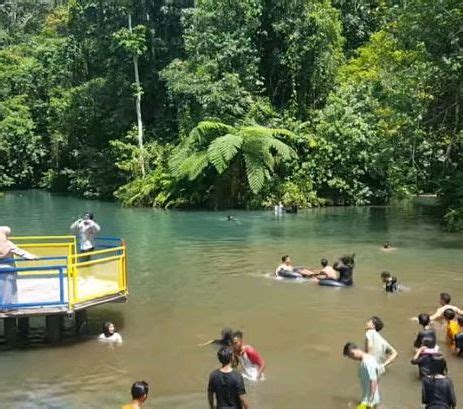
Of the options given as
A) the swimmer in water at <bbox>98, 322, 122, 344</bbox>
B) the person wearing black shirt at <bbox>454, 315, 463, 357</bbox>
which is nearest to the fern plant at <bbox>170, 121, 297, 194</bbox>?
the swimmer in water at <bbox>98, 322, 122, 344</bbox>

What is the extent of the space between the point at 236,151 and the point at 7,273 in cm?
2246

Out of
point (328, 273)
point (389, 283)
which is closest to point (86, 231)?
point (328, 273)

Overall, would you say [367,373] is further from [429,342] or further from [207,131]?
[207,131]

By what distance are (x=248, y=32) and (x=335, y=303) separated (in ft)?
83.6

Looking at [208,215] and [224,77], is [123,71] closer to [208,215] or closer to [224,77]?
[224,77]

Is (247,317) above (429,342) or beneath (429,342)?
beneath

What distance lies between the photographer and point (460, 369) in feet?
35.6

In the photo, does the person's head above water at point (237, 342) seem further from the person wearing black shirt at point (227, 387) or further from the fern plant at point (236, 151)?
the fern plant at point (236, 151)

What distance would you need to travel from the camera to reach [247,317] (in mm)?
14188

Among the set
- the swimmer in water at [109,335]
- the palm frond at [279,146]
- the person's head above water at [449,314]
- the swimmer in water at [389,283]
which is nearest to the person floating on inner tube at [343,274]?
the swimmer in water at [389,283]

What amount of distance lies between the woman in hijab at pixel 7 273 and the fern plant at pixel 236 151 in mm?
21277

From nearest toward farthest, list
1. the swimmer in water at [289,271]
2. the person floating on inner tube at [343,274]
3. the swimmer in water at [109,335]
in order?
the swimmer in water at [109,335]
the person floating on inner tube at [343,274]
the swimmer in water at [289,271]

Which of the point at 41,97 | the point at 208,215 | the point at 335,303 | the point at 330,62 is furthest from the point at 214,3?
the point at 335,303

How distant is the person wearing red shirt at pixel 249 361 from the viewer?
404 inches
